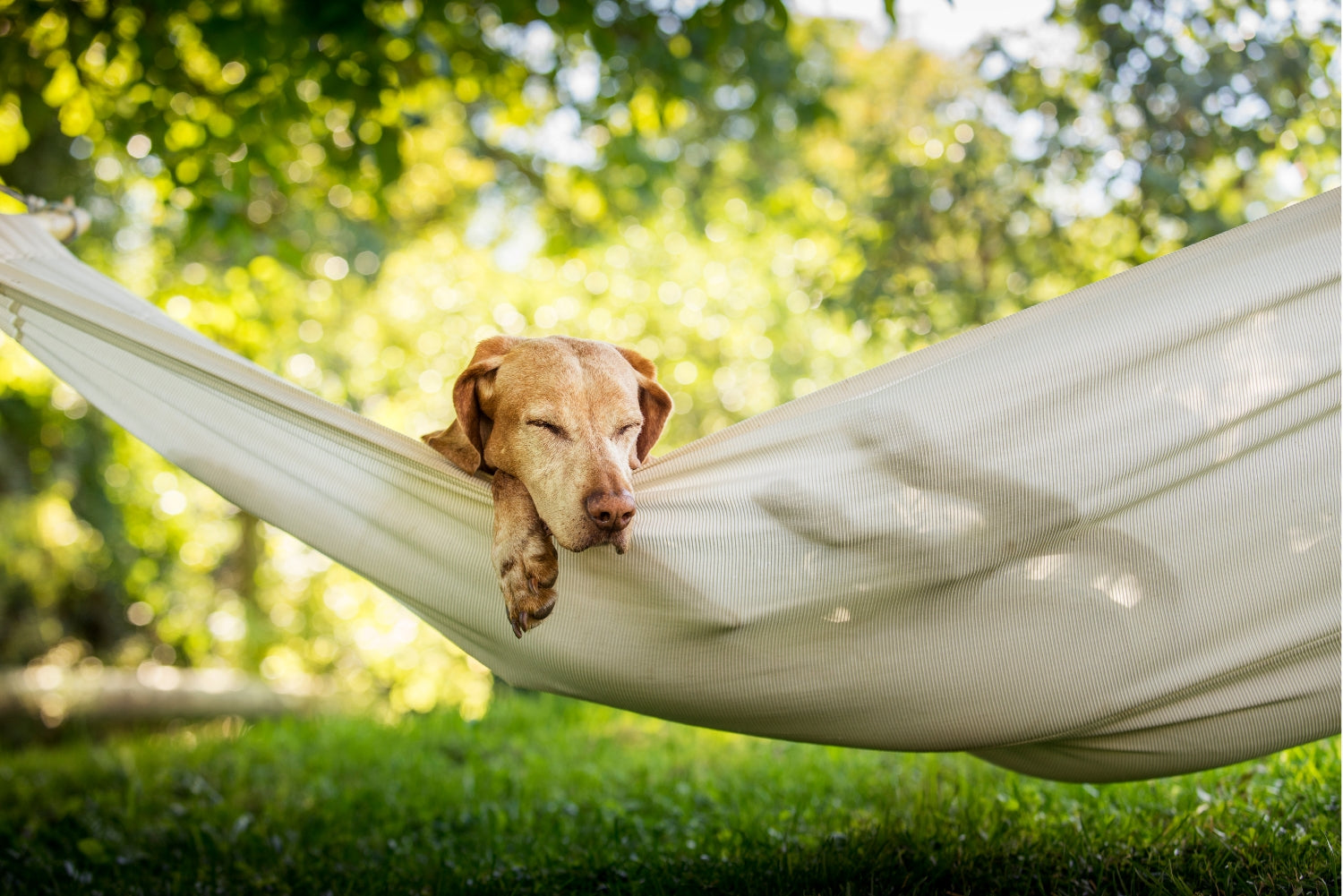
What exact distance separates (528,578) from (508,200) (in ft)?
26.0

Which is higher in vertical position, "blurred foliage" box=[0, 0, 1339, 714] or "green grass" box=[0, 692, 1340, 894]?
"blurred foliage" box=[0, 0, 1339, 714]

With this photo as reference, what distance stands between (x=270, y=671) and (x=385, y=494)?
8.60m

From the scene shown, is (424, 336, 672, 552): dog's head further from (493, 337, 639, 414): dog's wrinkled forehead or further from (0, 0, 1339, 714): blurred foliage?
(0, 0, 1339, 714): blurred foliage

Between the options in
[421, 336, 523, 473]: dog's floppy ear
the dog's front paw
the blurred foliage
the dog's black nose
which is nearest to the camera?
the dog's black nose

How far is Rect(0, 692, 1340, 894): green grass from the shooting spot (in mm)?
2100

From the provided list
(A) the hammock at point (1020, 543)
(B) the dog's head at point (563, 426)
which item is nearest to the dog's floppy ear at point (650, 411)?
(B) the dog's head at point (563, 426)

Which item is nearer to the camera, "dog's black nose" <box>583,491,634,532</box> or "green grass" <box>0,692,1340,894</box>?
"dog's black nose" <box>583,491,634,532</box>

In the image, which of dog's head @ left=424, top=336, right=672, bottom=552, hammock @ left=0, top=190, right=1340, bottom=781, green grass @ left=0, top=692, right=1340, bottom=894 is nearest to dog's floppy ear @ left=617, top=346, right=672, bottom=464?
dog's head @ left=424, top=336, right=672, bottom=552

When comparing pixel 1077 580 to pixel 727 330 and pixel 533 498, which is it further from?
pixel 727 330

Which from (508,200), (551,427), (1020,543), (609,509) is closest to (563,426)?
(551,427)

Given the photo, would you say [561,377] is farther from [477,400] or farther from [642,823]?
[642,823]

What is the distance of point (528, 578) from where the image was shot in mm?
1639

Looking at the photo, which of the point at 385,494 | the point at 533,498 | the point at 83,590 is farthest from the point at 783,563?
the point at 83,590

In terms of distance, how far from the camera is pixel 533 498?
1.65m
